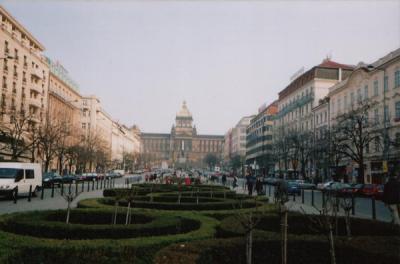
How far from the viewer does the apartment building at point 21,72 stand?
57000 mm

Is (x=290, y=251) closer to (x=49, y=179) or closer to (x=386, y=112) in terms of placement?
(x=49, y=179)

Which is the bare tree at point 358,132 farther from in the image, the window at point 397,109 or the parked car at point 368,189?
the parked car at point 368,189

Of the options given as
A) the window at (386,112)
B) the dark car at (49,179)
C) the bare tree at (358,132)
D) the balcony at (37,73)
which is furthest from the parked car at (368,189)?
the balcony at (37,73)

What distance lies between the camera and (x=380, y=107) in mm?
49375

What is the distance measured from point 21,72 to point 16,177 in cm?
4387

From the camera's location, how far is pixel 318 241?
8.49 metres

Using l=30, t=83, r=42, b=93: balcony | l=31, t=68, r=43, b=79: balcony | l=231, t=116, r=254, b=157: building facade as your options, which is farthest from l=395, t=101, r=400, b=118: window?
l=231, t=116, r=254, b=157: building facade

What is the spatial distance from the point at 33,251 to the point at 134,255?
206 centimetres

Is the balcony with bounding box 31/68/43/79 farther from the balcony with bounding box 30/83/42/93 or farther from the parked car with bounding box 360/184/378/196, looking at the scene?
the parked car with bounding box 360/184/378/196

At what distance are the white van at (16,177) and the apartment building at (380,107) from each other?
110ft

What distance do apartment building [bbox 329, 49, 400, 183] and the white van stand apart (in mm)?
33566

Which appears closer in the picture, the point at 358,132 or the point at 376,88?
the point at 358,132

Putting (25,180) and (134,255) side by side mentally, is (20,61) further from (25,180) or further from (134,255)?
(134,255)

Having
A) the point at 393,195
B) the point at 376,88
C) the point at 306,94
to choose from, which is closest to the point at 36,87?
the point at 306,94
